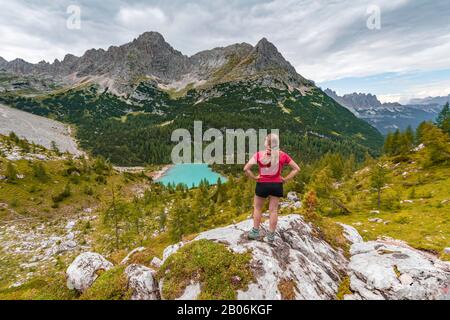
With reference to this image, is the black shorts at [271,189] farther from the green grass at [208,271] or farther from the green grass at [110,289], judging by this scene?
the green grass at [110,289]

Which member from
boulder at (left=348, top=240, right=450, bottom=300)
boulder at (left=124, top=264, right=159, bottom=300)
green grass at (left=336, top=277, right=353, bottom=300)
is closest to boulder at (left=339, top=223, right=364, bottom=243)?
boulder at (left=348, top=240, right=450, bottom=300)

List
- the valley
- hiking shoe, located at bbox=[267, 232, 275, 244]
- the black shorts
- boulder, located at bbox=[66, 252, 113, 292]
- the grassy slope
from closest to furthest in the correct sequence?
the valley
the black shorts
hiking shoe, located at bbox=[267, 232, 275, 244]
boulder, located at bbox=[66, 252, 113, 292]
the grassy slope

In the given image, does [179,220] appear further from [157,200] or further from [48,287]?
[157,200]

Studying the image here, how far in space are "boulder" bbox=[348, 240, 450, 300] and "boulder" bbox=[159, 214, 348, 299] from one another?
881 millimetres

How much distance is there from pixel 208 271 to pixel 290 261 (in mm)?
3606

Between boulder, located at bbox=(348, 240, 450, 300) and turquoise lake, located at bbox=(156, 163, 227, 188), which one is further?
turquoise lake, located at bbox=(156, 163, 227, 188)

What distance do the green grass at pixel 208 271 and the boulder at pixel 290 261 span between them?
270 mm

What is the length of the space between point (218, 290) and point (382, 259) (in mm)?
7833

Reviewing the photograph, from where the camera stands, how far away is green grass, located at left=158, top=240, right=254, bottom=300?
8531mm

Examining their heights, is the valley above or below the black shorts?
below

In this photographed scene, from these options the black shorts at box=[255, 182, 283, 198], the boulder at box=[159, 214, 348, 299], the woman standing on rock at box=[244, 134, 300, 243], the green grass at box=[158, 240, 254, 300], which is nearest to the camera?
the green grass at box=[158, 240, 254, 300]

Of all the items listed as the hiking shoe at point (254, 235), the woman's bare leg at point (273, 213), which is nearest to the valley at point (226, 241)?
the hiking shoe at point (254, 235)

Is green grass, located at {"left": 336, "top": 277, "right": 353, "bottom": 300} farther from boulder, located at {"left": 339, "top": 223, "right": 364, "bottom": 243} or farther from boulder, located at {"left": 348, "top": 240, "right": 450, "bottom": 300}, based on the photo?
boulder, located at {"left": 339, "top": 223, "right": 364, "bottom": 243}

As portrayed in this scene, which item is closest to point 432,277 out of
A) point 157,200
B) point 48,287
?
point 48,287
